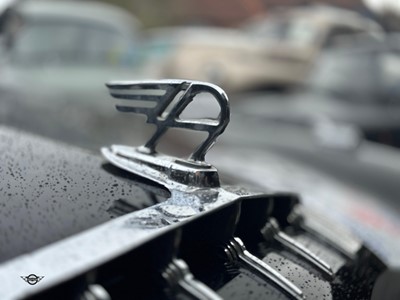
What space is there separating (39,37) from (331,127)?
3409 mm

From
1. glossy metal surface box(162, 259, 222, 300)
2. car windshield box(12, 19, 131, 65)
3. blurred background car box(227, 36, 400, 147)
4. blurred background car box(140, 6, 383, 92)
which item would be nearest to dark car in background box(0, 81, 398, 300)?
glossy metal surface box(162, 259, 222, 300)

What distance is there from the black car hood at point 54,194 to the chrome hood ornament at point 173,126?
0.12ft

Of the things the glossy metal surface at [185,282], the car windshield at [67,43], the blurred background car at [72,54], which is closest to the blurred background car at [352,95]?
the blurred background car at [72,54]

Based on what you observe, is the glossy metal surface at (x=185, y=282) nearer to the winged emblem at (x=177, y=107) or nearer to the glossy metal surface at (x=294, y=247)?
the winged emblem at (x=177, y=107)

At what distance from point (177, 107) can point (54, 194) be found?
300 mm

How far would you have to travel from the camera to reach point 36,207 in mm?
1121

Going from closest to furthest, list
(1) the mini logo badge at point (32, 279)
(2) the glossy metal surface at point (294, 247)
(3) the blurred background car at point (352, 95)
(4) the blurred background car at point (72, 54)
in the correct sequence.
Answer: (1) the mini logo badge at point (32, 279) < (2) the glossy metal surface at point (294, 247) < (3) the blurred background car at point (352, 95) < (4) the blurred background car at point (72, 54)

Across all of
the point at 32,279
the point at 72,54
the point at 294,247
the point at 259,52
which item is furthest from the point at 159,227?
the point at 259,52

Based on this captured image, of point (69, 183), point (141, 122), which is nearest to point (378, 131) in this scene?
point (141, 122)

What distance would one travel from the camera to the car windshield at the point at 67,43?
243 inches

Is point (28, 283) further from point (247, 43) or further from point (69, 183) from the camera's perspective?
point (247, 43)

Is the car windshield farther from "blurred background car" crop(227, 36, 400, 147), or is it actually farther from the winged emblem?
the winged emblem

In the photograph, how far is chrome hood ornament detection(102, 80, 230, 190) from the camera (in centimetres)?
116

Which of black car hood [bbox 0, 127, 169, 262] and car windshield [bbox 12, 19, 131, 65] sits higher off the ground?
black car hood [bbox 0, 127, 169, 262]
